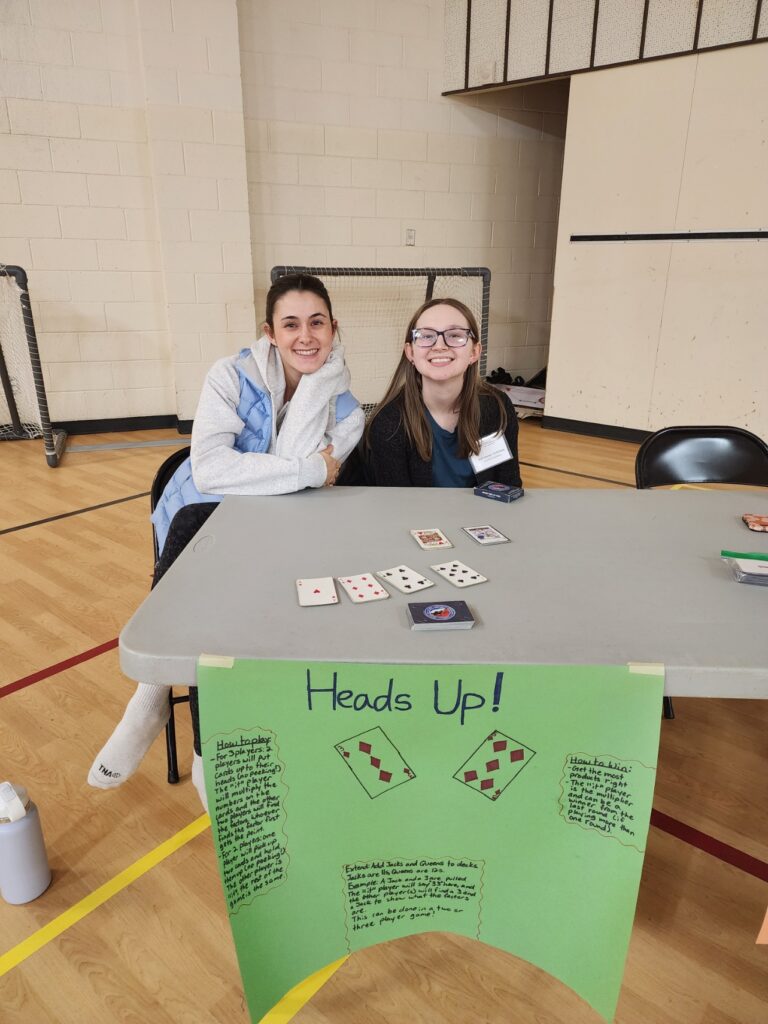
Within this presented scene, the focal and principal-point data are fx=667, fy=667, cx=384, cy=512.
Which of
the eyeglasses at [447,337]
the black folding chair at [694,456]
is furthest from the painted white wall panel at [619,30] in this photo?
the eyeglasses at [447,337]

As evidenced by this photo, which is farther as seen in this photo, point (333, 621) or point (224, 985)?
point (224, 985)

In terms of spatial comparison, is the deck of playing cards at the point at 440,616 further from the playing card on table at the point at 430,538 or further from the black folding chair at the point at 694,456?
the black folding chair at the point at 694,456

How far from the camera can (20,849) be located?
1253 millimetres

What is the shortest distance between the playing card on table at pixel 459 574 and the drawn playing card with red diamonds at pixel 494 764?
234mm

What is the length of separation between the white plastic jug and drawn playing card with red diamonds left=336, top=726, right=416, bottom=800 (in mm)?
748

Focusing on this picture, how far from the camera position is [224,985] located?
114cm

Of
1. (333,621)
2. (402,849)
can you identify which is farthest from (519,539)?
(402,849)

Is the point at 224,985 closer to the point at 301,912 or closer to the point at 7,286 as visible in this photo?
the point at 301,912

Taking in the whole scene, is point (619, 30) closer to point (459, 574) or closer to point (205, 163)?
point (205, 163)

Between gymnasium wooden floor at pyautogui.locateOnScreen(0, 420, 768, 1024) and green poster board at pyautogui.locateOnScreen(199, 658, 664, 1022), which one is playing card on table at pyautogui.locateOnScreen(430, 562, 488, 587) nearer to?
green poster board at pyautogui.locateOnScreen(199, 658, 664, 1022)

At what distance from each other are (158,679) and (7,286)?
4706 mm

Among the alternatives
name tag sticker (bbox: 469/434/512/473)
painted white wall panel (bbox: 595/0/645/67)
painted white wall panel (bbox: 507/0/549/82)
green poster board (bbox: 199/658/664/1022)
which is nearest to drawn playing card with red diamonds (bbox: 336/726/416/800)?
green poster board (bbox: 199/658/664/1022)

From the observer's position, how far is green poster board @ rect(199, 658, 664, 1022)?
822 mm

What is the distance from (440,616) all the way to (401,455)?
94cm
